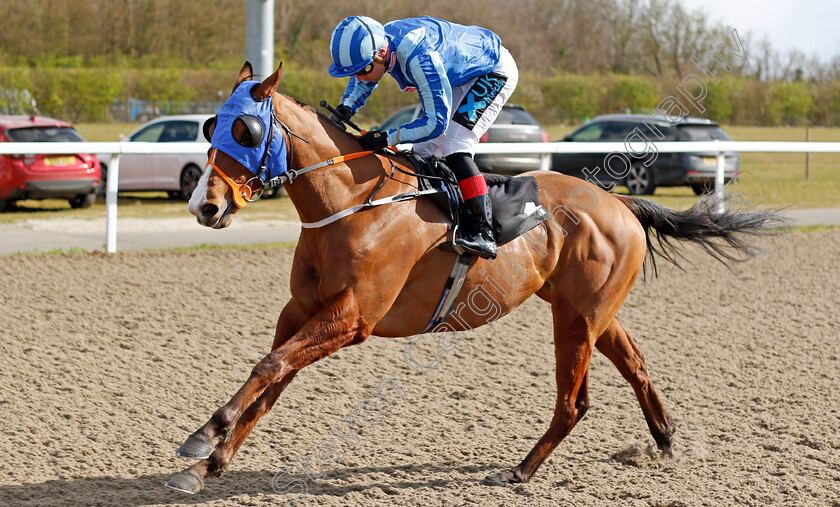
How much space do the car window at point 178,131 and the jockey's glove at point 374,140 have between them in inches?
435

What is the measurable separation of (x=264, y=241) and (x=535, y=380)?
A: 546 centimetres

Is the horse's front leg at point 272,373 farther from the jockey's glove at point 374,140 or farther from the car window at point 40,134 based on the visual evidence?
the car window at point 40,134

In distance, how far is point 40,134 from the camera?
1273 cm

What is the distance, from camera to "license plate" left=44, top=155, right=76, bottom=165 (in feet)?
40.0

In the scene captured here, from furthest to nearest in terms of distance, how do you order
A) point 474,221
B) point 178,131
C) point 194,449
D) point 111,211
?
point 178,131 → point 111,211 → point 474,221 → point 194,449

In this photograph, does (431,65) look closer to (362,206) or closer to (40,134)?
(362,206)

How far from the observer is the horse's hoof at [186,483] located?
3482 millimetres

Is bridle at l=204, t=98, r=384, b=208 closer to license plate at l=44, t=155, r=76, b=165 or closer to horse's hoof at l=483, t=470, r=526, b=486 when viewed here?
horse's hoof at l=483, t=470, r=526, b=486

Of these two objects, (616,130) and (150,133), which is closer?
(150,133)

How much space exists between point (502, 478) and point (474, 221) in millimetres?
1204

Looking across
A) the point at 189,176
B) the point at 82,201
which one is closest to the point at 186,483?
the point at 82,201

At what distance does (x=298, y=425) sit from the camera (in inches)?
186

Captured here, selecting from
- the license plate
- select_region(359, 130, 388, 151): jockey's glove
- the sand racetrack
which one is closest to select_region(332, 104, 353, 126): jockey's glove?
select_region(359, 130, 388, 151): jockey's glove

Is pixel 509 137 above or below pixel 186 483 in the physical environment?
above
